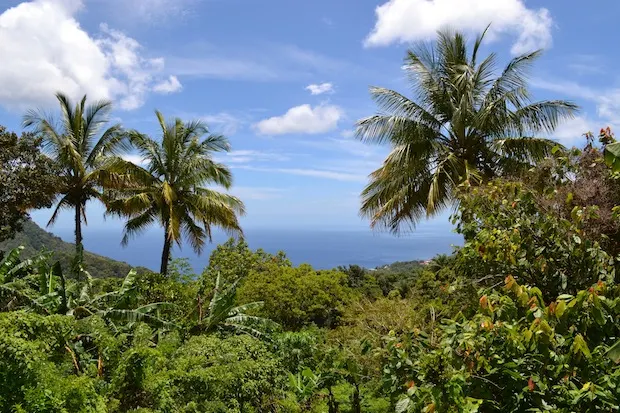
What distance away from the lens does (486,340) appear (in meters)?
3.22

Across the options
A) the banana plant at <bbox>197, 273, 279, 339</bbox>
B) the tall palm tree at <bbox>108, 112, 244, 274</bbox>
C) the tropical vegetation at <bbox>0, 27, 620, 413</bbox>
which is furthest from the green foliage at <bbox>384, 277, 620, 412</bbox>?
the tall palm tree at <bbox>108, 112, 244, 274</bbox>

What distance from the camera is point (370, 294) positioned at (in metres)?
19.9

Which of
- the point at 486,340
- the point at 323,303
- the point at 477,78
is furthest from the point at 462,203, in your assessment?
the point at 323,303

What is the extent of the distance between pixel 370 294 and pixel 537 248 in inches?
600

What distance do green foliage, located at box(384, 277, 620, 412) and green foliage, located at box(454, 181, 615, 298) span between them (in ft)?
3.54

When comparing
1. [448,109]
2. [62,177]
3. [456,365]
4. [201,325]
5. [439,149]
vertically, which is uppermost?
[448,109]

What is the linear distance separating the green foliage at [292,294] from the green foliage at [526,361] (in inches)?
423

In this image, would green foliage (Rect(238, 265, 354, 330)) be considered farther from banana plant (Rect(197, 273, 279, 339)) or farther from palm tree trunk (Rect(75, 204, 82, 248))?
palm tree trunk (Rect(75, 204, 82, 248))

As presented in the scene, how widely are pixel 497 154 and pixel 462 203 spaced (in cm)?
595

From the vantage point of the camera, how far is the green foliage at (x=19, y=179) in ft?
44.6

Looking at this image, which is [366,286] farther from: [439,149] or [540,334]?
[540,334]

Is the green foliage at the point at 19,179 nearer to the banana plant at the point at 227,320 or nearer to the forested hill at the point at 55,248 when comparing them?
the banana plant at the point at 227,320

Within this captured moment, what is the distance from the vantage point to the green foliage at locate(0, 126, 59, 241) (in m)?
13.6

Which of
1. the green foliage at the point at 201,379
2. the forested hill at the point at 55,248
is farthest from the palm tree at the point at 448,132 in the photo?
the forested hill at the point at 55,248
